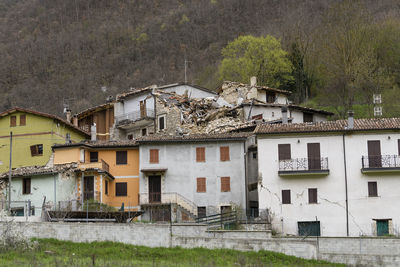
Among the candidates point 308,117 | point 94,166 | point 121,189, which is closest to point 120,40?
point 308,117

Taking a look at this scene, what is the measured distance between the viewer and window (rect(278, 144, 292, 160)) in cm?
4403

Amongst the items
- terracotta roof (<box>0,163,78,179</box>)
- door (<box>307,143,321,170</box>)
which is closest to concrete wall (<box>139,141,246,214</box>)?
terracotta roof (<box>0,163,78,179</box>)

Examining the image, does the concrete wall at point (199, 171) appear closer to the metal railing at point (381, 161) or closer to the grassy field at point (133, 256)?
the metal railing at point (381, 161)

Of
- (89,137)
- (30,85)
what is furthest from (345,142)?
(30,85)

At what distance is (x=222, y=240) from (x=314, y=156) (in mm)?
9871

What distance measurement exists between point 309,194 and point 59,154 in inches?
776

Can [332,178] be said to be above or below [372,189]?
above

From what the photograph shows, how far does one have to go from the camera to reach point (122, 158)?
5019 cm

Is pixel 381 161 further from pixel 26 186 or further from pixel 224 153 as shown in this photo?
pixel 26 186

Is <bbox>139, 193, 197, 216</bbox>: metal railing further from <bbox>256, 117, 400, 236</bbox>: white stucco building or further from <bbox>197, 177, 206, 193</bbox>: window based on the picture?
<bbox>256, 117, 400, 236</bbox>: white stucco building

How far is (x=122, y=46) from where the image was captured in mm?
139500

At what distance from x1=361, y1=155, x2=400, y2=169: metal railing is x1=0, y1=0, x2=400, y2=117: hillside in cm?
4466

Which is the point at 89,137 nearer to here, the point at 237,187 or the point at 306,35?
the point at 237,187

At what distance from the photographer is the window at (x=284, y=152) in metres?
44.0
